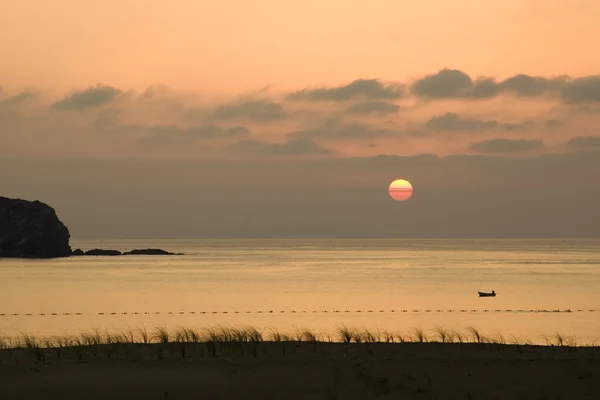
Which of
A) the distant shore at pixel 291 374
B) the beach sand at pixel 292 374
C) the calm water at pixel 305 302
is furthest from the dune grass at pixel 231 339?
the calm water at pixel 305 302

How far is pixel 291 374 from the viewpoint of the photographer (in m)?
17.8

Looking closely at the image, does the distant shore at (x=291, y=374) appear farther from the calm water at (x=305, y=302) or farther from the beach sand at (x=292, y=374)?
the calm water at (x=305, y=302)

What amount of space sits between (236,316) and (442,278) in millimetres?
67244

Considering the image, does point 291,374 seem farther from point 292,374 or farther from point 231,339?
point 231,339

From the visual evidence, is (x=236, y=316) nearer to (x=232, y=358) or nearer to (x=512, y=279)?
(x=232, y=358)

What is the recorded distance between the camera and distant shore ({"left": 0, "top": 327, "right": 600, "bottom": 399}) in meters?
16.5

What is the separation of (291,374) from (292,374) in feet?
0.07

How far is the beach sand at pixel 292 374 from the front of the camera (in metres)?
16.5

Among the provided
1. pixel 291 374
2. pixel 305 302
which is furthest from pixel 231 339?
pixel 305 302

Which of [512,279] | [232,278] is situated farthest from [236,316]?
[512,279]

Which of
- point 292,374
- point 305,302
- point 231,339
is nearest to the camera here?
point 292,374

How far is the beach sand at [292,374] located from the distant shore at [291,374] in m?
0.02

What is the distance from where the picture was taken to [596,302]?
7575 cm

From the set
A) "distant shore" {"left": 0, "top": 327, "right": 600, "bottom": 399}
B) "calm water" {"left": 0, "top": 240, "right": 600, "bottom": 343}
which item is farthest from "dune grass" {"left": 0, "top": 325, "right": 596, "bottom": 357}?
"calm water" {"left": 0, "top": 240, "right": 600, "bottom": 343}
